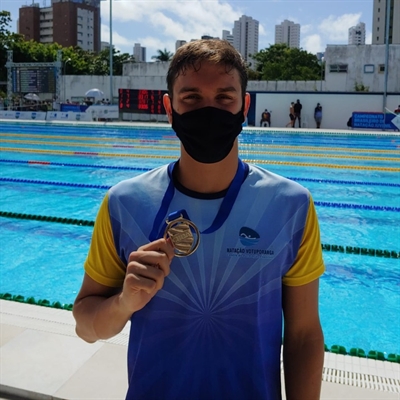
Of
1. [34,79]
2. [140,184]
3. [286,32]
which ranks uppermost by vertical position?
[286,32]

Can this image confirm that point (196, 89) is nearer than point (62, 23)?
Yes

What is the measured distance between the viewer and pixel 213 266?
133cm

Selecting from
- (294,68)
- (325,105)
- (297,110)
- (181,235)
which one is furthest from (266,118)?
(294,68)

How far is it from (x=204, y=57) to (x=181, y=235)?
1.63 ft

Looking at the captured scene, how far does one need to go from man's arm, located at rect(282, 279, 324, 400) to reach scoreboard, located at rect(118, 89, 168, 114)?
25262 millimetres

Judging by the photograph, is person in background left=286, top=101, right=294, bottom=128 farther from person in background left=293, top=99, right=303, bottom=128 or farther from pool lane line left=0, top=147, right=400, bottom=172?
pool lane line left=0, top=147, right=400, bottom=172

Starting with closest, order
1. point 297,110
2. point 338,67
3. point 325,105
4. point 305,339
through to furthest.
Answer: point 305,339, point 297,110, point 325,105, point 338,67

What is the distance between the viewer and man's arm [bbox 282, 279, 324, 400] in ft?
4.62

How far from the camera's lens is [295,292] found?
4.58 feet

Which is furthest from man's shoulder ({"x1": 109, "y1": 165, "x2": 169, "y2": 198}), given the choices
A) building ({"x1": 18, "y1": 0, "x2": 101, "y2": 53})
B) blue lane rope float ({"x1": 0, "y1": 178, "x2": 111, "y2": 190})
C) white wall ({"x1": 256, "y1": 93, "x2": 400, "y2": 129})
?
building ({"x1": 18, "y1": 0, "x2": 101, "y2": 53})

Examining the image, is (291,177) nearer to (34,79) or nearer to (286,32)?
(34,79)

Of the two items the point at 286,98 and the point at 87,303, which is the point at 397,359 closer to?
the point at 87,303

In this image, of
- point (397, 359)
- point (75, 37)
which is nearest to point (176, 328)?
point (397, 359)

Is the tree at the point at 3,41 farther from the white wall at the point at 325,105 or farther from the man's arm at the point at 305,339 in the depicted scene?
the man's arm at the point at 305,339
